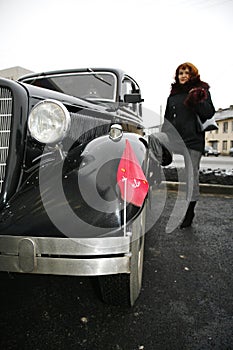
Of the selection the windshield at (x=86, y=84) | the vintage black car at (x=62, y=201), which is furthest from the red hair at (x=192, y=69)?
the vintage black car at (x=62, y=201)

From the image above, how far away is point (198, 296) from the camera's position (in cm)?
192

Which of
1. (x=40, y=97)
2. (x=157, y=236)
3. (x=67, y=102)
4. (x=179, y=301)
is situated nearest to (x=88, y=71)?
(x=67, y=102)

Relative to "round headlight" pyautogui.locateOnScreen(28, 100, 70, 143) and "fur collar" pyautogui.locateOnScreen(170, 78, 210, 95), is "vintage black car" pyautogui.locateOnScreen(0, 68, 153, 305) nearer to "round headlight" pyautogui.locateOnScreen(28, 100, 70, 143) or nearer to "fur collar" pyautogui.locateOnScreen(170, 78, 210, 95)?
"round headlight" pyautogui.locateOnScreen(28, 100, 70, 143)

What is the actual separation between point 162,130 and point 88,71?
1.17 metres

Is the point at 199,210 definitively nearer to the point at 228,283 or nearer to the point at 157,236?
the point at 157,236

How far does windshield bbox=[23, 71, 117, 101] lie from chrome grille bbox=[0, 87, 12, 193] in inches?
50.6

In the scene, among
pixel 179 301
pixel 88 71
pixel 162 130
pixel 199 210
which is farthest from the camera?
pixel 199 210

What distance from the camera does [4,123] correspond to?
1.71m

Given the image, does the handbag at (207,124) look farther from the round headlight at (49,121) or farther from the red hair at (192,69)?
the round headlight at (49,121)

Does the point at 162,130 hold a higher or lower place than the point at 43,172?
higher

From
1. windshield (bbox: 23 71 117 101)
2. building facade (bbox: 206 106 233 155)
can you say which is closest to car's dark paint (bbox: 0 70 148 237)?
windshield (bbox: 23 71 117 101)

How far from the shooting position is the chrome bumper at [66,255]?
49.7 inches

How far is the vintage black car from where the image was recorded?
127cm

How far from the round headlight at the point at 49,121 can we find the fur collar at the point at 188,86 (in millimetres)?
1984
